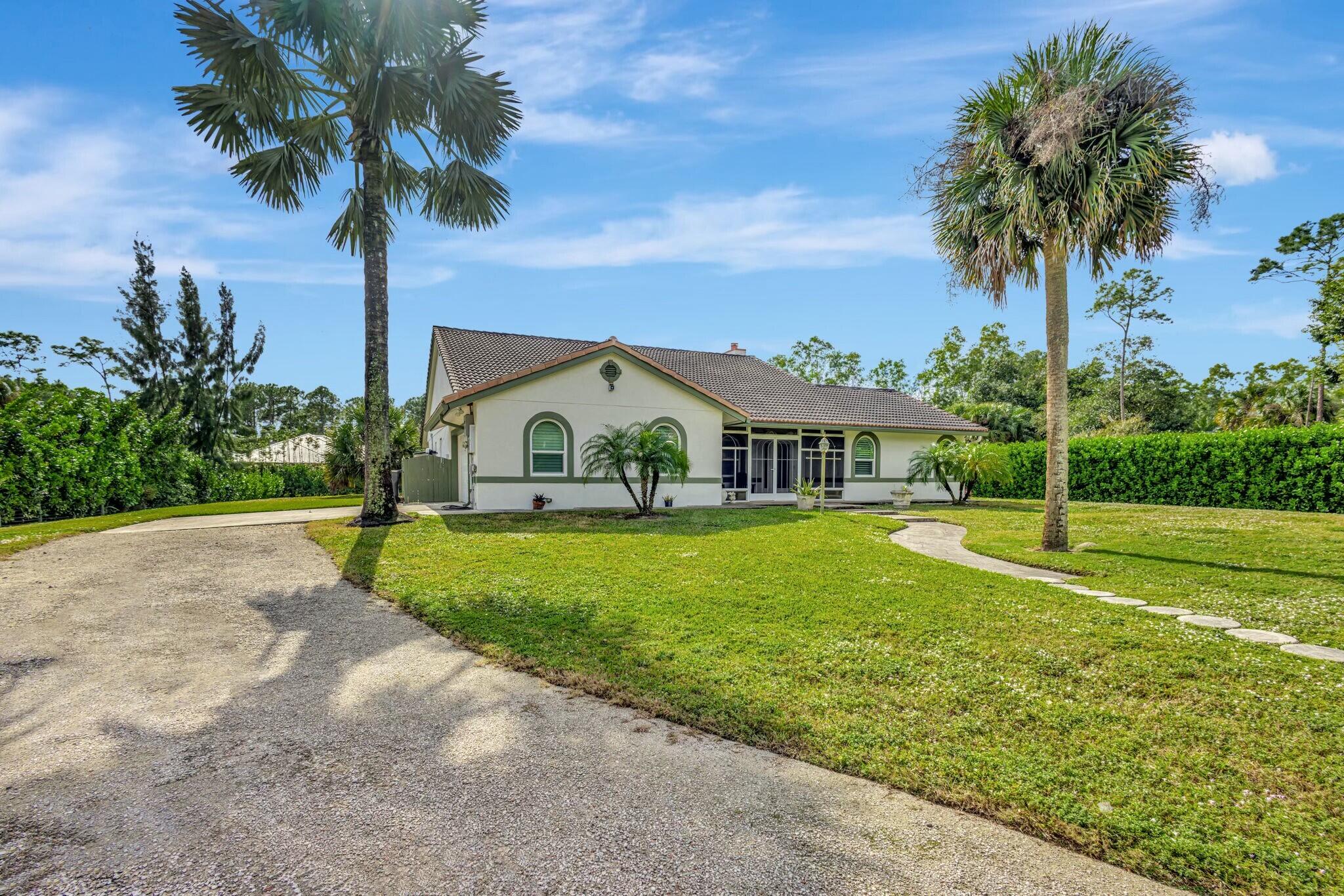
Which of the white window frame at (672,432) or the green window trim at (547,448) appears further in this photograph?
the white window frame at (672,432)

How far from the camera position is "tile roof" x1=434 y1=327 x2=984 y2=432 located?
59.8 feet

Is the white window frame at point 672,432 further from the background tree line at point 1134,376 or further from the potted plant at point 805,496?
the background tree line at point 1134,376

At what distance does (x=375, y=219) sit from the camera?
12836 millimetres

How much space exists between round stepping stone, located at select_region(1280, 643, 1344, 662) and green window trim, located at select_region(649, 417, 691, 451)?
43.9ft

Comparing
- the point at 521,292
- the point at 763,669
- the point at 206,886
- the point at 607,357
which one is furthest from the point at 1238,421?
the point at 206,886

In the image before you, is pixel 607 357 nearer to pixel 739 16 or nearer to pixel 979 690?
pixel 739 16

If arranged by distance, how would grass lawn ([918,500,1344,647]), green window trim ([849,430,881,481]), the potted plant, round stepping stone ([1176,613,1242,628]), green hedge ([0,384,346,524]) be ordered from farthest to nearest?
1. green window trim ([849,430,881,481])
2. the potted plant
3. green hedge ([0,384,346,524])
4. grass lawn ([918,500,1344,647])
5. round stepping stone ([1176,613,1242,628])

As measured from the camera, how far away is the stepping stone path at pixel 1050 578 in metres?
5.19

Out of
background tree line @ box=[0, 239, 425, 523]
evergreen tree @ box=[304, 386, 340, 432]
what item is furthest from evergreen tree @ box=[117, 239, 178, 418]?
evergreen tree @ box=[304, 386, 340, 432]

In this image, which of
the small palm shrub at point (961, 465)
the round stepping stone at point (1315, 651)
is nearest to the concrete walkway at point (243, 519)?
the round stepping stone at point (1315, 651)

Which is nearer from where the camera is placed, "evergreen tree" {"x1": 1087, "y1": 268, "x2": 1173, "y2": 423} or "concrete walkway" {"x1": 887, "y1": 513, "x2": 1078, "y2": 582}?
"concrete walkway" {"x1": 887, "y1": 513, "x2": 1078, "y2": 582}

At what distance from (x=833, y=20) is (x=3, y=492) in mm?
19633

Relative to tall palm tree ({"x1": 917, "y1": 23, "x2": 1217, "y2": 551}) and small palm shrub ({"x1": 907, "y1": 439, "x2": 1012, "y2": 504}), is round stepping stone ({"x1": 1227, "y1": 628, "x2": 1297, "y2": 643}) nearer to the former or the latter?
tall palm tree ({"x1": 917, "y1": 23, "x2": 1217, "y2": 551})

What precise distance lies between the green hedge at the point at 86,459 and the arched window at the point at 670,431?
1460 centimetres
